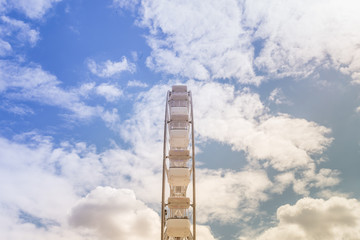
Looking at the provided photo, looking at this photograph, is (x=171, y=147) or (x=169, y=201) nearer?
(x=169, y=201)

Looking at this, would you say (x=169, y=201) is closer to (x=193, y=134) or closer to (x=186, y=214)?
(x=186, y=214)

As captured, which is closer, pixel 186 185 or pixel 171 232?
pixel 171 232

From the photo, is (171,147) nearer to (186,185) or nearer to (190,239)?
(186,185)

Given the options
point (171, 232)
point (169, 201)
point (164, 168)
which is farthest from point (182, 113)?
point (171, 232)

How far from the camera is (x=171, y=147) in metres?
32.2

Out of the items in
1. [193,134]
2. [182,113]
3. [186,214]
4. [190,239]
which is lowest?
[190,239]

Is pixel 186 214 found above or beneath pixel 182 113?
beneath

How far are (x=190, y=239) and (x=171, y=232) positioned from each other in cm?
156

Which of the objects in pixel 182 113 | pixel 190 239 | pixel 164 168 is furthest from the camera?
pixel 182 113

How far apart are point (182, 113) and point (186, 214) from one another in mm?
8941

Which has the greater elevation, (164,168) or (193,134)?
(193,134)

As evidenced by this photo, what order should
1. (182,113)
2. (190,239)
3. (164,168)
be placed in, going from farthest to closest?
(182,113) < (164,168) < (190,239)

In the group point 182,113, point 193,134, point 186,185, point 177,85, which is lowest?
point 186,185

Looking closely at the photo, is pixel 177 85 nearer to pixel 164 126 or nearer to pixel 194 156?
pixel 164 126
